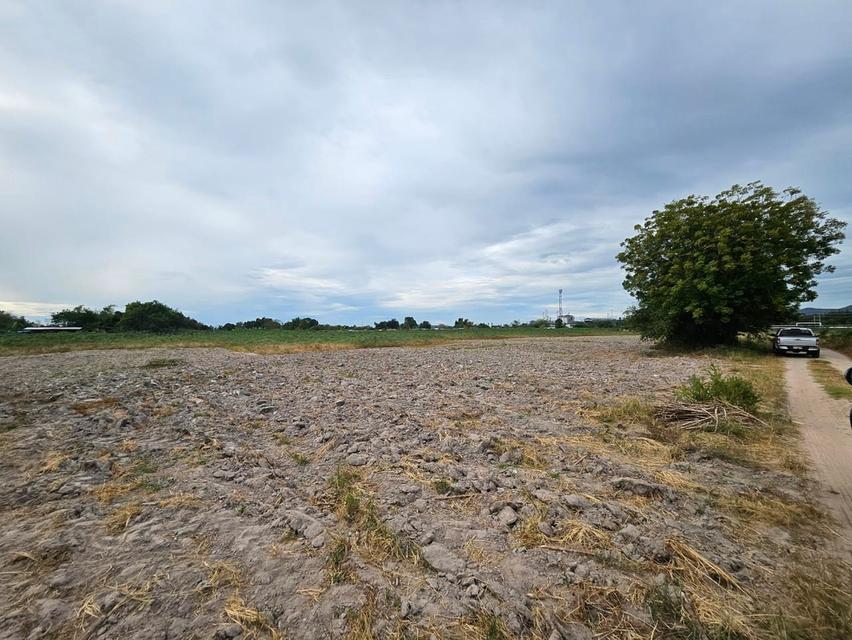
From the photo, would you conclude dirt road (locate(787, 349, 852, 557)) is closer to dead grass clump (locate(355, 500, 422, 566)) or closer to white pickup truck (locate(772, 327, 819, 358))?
dead grass clump (locate(355, 500, 422, 566))

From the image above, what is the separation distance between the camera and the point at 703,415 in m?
7.30

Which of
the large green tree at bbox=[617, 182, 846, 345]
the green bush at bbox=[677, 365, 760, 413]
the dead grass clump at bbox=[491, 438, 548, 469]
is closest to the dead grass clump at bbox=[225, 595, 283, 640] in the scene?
the dead grass clump at bbox=[491, 438, 548, 469]

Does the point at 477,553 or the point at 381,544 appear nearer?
the point at 477,553

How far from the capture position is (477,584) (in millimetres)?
2818

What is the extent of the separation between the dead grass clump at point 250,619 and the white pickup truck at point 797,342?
29.0 meters

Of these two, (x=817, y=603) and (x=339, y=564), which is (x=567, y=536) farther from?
(x=339, y=564)

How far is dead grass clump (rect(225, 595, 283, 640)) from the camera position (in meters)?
2.41

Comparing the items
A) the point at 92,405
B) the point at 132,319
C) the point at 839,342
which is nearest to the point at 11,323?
Answer: the point at 132,319

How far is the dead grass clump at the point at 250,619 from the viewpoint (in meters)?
2.41

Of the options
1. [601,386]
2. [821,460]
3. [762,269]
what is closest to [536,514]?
[821,460]

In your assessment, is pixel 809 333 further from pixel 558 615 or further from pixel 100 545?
pixel 100 545

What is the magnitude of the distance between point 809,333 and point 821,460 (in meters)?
23.4

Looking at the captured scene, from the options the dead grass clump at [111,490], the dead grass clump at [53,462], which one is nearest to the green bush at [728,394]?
the dead grass clump at [111,490]

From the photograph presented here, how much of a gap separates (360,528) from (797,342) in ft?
92.0
